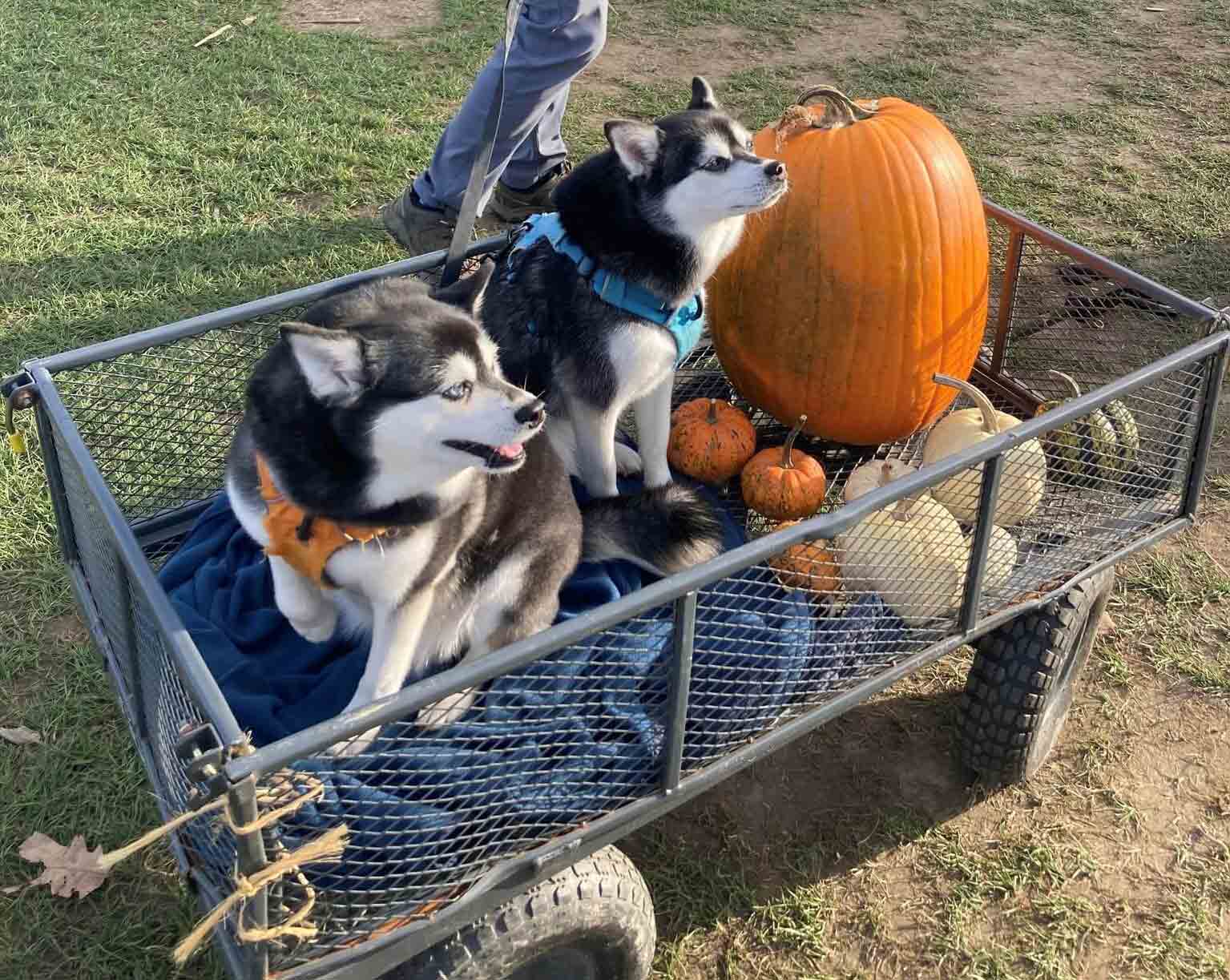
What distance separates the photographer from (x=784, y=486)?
3270 mm

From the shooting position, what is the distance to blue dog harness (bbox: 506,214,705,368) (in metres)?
3.10

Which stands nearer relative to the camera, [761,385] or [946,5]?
[761,385]

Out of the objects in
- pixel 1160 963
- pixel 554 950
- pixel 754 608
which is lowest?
pixel 1160 963

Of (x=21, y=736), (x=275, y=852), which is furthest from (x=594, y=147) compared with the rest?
(x=275, y=852)

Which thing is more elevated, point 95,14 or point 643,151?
point 643,151

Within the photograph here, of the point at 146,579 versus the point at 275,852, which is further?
the point at 146,579

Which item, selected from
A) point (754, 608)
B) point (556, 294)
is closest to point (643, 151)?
point (556, 294)

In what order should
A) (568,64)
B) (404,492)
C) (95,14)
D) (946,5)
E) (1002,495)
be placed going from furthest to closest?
(946,5)
(95,14)
(568,64)
(1002,495)
(404,492)

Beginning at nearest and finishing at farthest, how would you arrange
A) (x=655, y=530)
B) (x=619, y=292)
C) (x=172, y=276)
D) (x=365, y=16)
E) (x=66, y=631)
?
(x=655, y=530)
(x=619, y=292)
(x=66, y=631)
(x=172, y=276)
(x=365, y=16)

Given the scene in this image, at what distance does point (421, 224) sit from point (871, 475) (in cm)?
280

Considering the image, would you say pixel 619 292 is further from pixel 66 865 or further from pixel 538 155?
pixel 538 155

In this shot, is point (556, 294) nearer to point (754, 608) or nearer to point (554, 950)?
point (754, 608)

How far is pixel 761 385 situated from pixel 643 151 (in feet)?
3.05

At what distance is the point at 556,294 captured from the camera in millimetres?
3141
